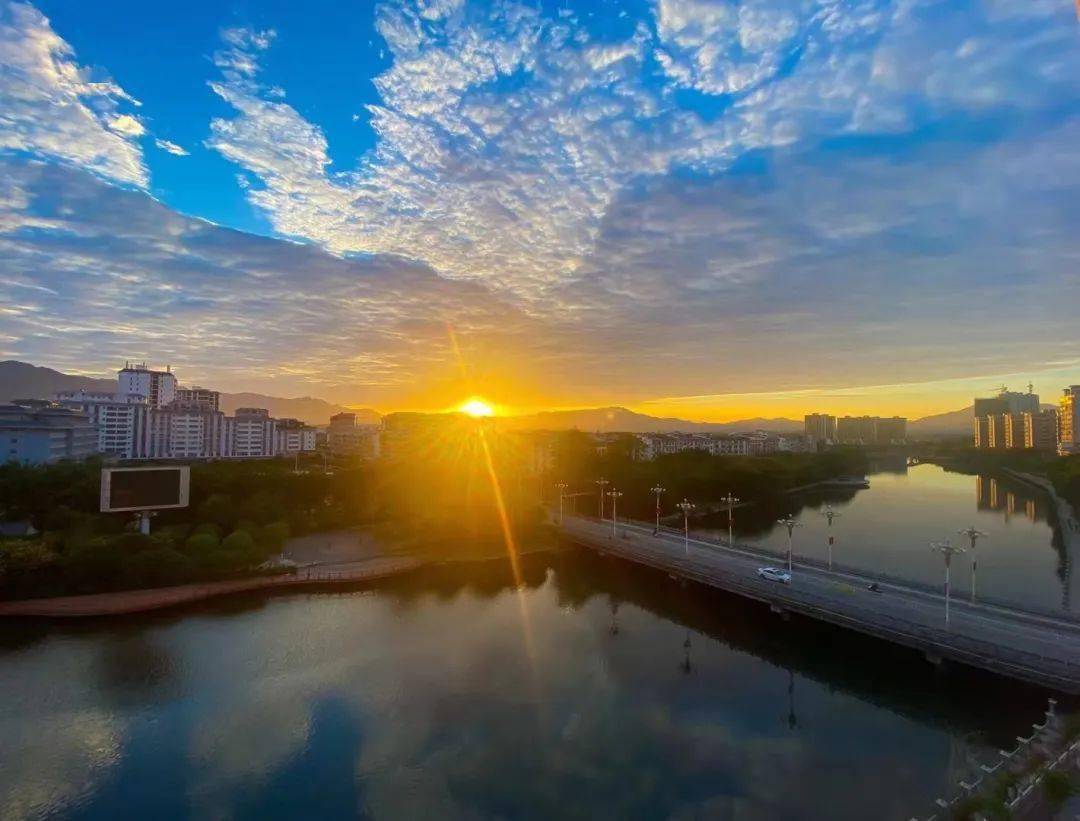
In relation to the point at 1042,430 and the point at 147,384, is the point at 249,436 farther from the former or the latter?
the point at 1042,430

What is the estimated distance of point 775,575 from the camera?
1984cm

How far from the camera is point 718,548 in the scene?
2611cm

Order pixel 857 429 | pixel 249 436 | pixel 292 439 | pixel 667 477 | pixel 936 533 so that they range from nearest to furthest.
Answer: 1. pixel 936 533
2. pixel 667 477
3. pixel 249 436
4. pixel 292 439
5. pixel 857 429

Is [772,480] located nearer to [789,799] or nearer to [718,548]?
[718,548]

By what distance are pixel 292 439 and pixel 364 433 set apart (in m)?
11.2

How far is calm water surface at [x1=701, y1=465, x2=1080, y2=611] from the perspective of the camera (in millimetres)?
23812

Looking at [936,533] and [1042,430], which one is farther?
[1042,430]

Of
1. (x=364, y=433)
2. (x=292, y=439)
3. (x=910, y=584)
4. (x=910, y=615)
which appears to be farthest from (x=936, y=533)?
(x=364, y=433)

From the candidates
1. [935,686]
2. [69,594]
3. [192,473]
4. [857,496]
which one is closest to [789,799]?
[935,686]

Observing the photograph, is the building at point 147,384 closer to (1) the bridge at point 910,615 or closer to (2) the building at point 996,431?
(1) the bridge at point 910,615

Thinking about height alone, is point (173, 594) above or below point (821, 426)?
below

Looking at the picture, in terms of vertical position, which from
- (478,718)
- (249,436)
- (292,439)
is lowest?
A: (478,718)

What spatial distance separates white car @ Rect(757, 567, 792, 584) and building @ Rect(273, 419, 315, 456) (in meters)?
66.1

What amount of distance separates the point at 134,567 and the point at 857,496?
5638cm
